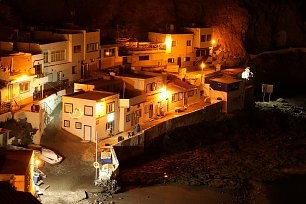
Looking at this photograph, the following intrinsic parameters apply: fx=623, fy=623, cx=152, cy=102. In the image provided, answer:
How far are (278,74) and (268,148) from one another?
72.7 ft

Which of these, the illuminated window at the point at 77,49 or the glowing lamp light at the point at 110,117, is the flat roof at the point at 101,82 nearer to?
the glowing lamp light at the point at 110,117

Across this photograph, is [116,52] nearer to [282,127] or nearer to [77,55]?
[77,55]

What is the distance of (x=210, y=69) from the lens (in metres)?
53.2

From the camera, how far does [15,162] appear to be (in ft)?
92.5

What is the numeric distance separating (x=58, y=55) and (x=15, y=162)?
636 inches

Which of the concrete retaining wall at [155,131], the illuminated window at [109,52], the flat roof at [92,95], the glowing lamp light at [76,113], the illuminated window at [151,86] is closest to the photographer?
the concrete retaining wall at [155,131]

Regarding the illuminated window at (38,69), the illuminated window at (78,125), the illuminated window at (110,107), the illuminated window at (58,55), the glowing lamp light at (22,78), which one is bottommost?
the illuminated window at (78,125)

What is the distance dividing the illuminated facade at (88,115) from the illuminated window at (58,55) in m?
4.90

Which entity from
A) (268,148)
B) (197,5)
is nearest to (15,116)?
(268,148)

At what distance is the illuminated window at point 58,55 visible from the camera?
42.7 metres

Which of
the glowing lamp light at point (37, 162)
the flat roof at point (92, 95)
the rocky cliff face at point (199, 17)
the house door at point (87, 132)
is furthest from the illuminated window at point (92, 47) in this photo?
the glowing lamp light at point (37, 162)

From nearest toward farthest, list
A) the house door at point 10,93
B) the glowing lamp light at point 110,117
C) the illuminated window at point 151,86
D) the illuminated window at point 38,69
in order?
1. the house door at point 10,93
2. the glowing lamp light at point 110,117
3. the illuminated window at point 38,69
4. the illuminated window at point 151,86

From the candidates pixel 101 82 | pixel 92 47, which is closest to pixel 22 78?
pixel 101 82

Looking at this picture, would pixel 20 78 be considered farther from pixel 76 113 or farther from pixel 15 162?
pixel 15 162
